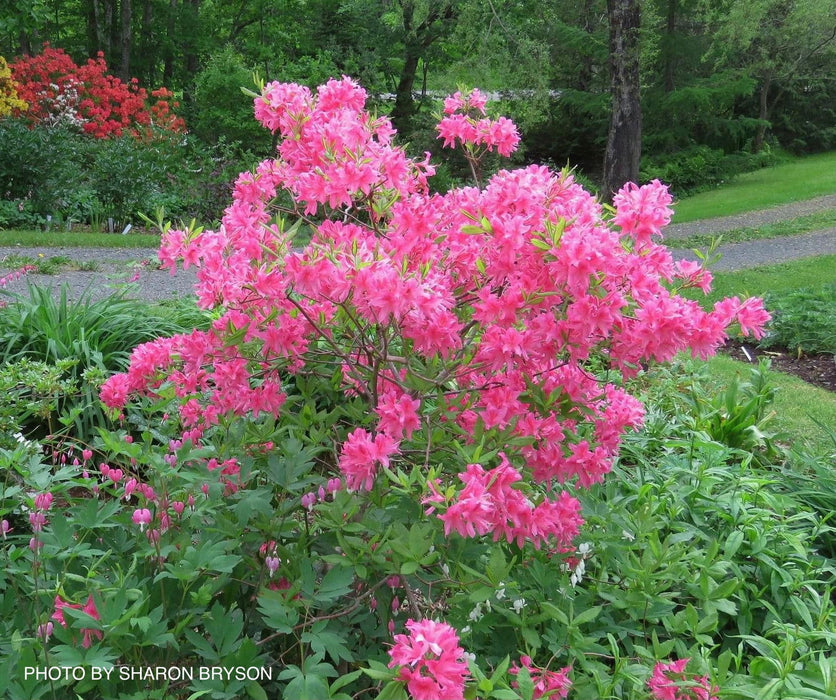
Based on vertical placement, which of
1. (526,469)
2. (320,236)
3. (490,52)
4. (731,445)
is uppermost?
(490,52)

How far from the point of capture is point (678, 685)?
1.77 meters

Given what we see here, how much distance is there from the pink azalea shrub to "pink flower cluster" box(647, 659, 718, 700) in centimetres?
25

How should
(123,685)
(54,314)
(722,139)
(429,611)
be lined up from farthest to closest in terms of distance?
(722,139) → (54,314) → (429,611) → (123,685)

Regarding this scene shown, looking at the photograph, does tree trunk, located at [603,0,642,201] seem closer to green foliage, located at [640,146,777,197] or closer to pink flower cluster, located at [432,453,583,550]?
green foliage, located at [640,146,777,197]

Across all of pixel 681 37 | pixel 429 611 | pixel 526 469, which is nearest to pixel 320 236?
pixel 526 469

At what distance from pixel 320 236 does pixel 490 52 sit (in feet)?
41.4

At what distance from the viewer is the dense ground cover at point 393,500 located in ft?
5.52

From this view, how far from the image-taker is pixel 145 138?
13375 millimetres

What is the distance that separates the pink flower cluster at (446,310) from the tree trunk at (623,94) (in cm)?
983

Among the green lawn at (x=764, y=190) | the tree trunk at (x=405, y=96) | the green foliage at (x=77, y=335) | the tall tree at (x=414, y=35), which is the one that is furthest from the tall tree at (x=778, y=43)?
the green foliage at (x=77, y=335)

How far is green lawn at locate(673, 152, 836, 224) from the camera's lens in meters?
16.8

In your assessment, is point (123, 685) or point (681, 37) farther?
point (681, 37)

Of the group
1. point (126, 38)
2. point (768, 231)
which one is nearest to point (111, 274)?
point (768, 231)

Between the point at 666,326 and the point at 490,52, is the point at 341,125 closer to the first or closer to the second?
the point at 666,326
